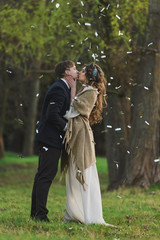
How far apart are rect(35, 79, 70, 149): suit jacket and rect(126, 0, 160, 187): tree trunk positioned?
513cm

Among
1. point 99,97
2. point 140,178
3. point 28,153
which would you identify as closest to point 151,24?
point 140,178

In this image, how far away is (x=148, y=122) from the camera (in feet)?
34.9

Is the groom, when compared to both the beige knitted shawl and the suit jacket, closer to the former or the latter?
the suit jacket

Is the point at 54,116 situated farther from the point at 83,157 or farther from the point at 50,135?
the point at 83,157

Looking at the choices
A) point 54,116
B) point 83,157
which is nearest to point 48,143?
A: point 54,116

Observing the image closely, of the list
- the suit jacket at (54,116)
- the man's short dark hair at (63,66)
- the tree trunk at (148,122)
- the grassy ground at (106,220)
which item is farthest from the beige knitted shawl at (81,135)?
the tree trunk at (148,122)

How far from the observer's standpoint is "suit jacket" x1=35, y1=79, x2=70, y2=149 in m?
5.59

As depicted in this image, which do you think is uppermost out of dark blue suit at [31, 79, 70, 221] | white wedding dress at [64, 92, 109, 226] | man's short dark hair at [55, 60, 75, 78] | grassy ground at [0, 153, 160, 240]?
man's short dark hair at [55, 60, 75, 78]

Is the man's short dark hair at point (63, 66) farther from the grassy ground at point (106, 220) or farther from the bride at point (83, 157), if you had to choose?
the grassy ground at point (106, 220)

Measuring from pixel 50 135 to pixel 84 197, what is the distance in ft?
2.89

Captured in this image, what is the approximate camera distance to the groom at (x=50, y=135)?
5625mm

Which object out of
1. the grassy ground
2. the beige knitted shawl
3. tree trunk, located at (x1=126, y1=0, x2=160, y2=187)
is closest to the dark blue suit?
the beige knitted shawl

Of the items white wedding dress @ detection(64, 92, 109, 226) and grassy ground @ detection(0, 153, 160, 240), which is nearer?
grassy ground @ detection(0, 153, 160, 240)

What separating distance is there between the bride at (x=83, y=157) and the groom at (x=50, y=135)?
0.40 ft
